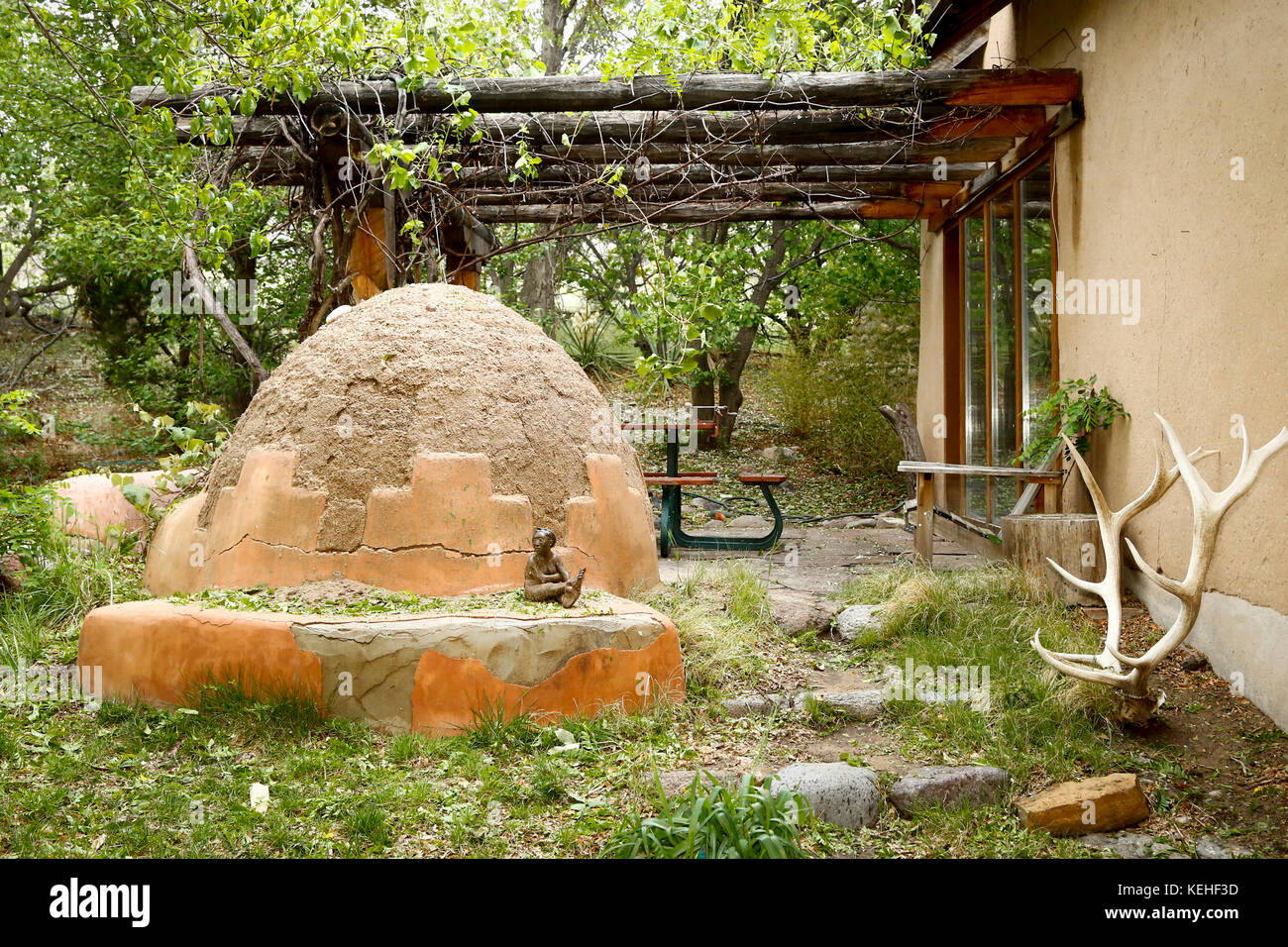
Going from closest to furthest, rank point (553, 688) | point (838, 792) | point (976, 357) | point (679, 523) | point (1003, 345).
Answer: point (838, 792) < point (553, 688) < point (679, 523) < point (1003, 345) < point (976, 357)

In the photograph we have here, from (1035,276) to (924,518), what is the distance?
2.29 metres

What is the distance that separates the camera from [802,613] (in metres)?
5.95

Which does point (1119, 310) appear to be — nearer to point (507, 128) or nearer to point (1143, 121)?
point (1143, 121)

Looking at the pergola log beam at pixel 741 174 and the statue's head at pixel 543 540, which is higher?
the pergola log beam at pixel 741 174

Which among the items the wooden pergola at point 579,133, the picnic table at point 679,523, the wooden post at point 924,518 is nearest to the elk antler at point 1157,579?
the wooden post at point 924,518

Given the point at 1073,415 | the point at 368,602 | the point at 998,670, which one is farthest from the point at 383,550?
the point at 1073,415

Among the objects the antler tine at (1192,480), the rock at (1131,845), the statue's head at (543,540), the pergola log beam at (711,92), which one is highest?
the pergola log beam at (711,92)

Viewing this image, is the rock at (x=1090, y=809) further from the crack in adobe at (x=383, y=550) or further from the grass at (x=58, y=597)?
the grass at (x=58, y=597)

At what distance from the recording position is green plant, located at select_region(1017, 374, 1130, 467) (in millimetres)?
6207

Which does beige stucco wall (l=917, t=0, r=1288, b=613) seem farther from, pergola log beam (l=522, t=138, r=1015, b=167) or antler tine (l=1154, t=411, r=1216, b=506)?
pergola log beam (l=522, t=138, r=1015, b=167)

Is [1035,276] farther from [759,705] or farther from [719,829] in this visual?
[719,829]

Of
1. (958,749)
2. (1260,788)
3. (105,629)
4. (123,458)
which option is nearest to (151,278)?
(123,458)

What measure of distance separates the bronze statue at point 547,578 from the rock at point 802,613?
68.7 inches

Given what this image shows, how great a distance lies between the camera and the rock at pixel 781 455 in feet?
48.8
